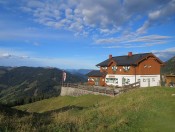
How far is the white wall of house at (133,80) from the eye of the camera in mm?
54513

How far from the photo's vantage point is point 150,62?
5694 centimetres

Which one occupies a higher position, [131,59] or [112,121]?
[131,59]

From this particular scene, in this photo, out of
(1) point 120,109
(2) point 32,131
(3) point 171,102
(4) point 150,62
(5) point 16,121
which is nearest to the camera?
(2) point 32,131

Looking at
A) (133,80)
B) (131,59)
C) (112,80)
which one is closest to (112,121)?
(133,80)

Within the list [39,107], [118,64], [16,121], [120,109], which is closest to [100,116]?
[120,109]

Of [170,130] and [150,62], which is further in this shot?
[150,62]

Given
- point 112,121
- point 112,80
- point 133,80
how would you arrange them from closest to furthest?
1. point 112,121
2. point 133,80
3. point 112,80

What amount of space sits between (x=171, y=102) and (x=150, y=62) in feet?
116

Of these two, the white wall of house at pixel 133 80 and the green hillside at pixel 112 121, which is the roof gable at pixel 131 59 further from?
the green hillside at pixel 112 121

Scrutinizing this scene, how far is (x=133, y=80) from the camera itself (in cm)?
5400

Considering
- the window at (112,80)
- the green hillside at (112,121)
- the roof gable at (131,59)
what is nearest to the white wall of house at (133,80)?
the window at (112,80)

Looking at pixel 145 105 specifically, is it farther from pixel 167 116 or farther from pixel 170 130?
pixel 170 130

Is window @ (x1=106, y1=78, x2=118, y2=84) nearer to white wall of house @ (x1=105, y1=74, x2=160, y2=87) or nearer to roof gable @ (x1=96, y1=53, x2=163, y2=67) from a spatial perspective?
white wall of house @ (x1=105, y1=74, x2=160, y2=87)

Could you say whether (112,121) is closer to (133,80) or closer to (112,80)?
(133,80)
